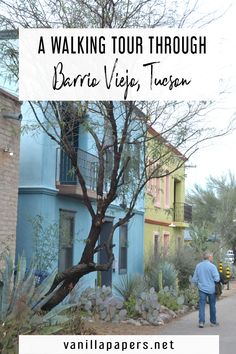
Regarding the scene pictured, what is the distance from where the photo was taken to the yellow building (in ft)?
31.9

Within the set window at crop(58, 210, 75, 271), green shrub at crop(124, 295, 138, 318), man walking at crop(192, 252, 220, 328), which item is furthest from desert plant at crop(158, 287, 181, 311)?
window at crop(58, 210, 75, 271)

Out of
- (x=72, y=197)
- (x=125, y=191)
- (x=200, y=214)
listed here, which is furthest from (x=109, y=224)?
(x=200, y=214)

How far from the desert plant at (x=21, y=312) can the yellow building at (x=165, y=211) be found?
9.71 ft

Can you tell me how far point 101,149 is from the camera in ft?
30.3

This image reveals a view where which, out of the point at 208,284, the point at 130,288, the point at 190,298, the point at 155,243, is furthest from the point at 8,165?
the point at 155,243

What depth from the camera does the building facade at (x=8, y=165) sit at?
1050 centimetres

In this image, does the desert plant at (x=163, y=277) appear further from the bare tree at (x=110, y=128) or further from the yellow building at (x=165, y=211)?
the bare tree at (x=110, y=128)

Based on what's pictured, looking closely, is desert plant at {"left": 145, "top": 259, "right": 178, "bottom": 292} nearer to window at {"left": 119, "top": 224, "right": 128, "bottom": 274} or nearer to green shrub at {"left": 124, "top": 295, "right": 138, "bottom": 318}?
window at {"left": 119, "top": 224, "right": 128, "bottom": 274}

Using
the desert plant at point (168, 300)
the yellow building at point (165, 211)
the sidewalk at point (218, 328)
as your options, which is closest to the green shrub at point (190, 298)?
the sidewalk at point (218, 328)

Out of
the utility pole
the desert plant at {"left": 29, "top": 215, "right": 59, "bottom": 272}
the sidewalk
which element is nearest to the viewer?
the utility pole

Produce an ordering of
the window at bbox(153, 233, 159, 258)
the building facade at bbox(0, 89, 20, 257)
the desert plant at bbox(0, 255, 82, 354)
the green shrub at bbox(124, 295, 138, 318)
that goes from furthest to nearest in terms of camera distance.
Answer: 1. the window at bbox(153, 233, 159, 258)
2. the green shrub at bbox(124, 295, 138, 318)
3. the building facade at bbox(0, 89, 20, 257)
4. the desert plant at bbox(0, 255, 82, 354)

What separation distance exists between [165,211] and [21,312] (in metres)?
9.63

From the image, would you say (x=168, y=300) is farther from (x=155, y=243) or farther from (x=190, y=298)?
(x=155, y=243)

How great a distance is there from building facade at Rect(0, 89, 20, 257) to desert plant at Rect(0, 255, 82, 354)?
2.65 metres
